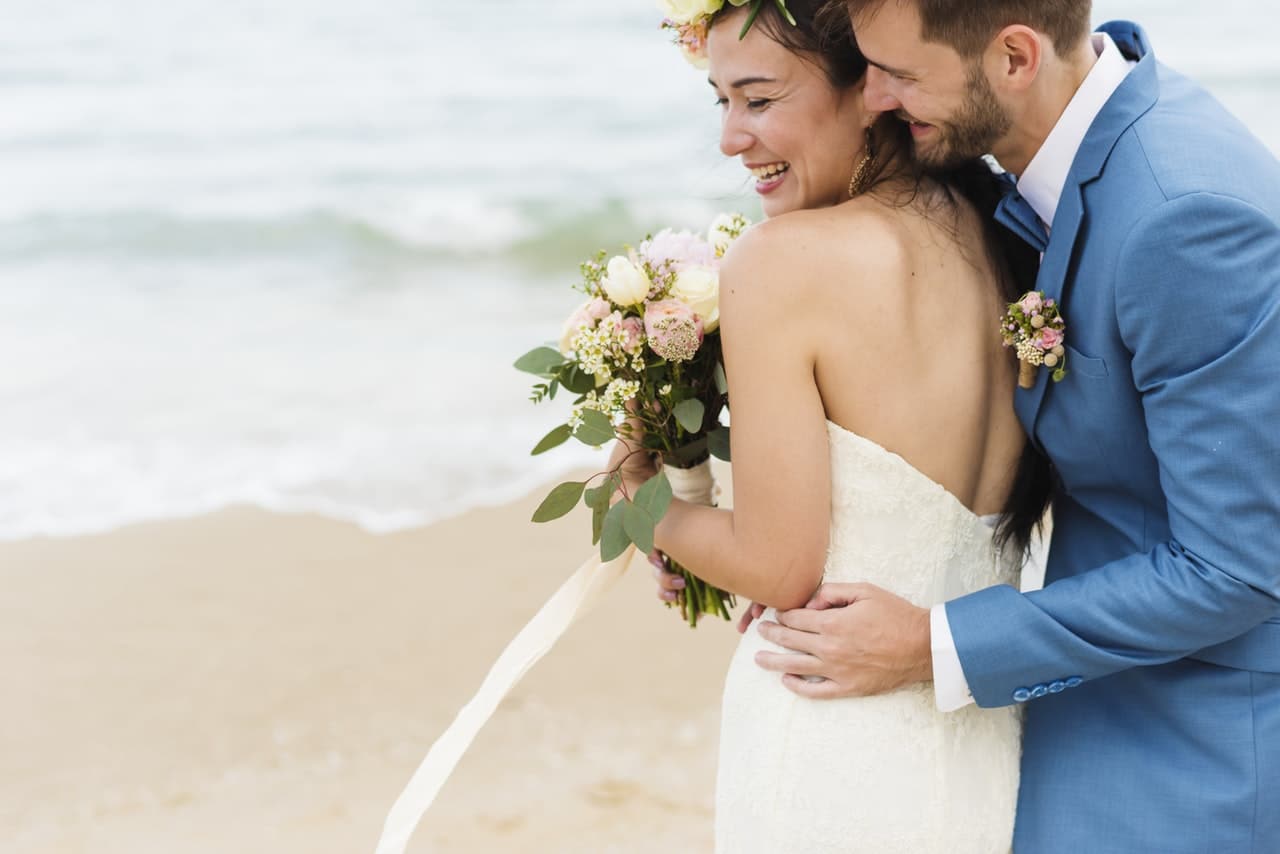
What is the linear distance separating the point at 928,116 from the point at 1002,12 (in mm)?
195

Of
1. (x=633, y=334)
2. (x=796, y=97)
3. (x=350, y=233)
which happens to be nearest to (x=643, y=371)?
(x=633, y=334)

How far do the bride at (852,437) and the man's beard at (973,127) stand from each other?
2 cm

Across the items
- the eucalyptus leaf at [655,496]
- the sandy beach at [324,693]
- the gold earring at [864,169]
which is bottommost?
the sandy beach at [324,693]

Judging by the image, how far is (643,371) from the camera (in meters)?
2.57

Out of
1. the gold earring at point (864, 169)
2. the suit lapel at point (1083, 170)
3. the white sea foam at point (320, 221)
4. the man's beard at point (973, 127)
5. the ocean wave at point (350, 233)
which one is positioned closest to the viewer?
the suit lapel at point (1083, 170)

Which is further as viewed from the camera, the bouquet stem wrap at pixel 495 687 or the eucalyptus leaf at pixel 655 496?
Answer: the bouquet stem wrap at pixel 495 687

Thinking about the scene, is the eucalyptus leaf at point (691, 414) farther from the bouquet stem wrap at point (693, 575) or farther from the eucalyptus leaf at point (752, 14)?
the eucalyptus leaf at point (752, 14)

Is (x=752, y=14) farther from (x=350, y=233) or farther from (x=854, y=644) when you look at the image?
(x=350, y=233)

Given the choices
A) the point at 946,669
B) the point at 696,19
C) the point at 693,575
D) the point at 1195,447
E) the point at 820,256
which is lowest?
the point at 693,575

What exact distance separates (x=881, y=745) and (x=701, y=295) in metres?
0.87

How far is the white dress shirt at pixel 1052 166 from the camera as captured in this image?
215 cm

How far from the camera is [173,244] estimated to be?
1137 centimetres

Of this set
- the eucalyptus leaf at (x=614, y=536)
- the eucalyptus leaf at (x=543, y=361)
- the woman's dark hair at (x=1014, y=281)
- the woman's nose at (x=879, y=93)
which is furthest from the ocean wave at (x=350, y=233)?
the woman's nose at (x=879, y=93)

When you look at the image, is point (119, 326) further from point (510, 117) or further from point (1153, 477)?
point (1153, 477)
